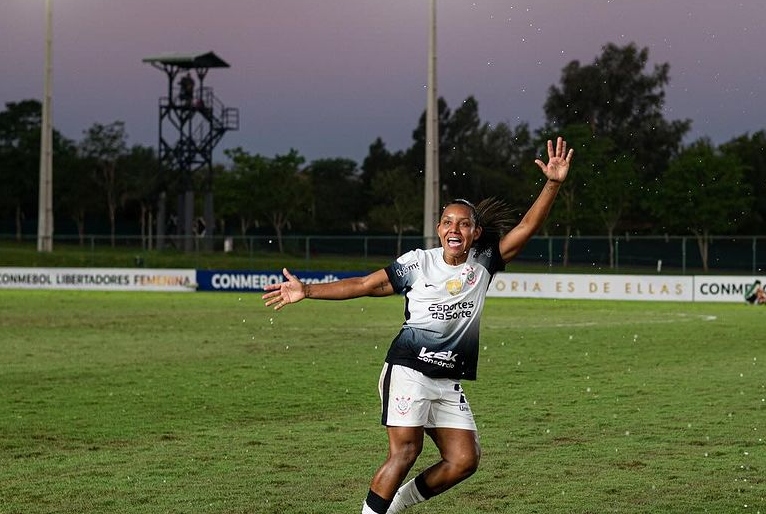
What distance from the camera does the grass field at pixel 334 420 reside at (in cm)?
942

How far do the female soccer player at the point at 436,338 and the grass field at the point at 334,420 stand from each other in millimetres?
1313

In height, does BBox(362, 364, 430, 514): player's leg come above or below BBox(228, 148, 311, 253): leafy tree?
below

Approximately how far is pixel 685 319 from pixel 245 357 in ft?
49.3

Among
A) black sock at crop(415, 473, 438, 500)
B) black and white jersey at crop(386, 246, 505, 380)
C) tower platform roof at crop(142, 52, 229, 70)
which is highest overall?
tower platform roof at crop(142, 52, 229, 70)

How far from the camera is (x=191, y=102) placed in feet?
255

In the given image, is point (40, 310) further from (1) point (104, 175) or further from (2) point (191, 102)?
(1) point (104, 175)

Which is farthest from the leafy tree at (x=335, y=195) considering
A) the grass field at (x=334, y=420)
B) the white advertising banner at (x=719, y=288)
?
the grass field at (x=334, y=420)

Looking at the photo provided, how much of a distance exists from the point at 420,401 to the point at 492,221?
1.29 meters

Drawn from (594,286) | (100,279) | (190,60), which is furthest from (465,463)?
(190,60)

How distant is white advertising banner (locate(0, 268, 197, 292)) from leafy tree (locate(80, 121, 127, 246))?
206ft

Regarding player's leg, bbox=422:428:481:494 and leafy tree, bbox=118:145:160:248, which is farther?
leafy tree, bbox=118:145:160:248

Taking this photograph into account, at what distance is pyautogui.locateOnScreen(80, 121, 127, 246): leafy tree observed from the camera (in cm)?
11350

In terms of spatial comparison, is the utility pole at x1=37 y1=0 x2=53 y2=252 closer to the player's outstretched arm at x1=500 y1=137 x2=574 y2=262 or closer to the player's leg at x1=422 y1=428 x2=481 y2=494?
the player's outstretched arm at x1=500 y1=137 x2=574 y2=262

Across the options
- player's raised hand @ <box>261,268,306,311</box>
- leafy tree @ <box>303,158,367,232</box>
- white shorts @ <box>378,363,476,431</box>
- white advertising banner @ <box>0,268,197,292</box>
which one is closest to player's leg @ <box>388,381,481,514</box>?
white shorts @ <box>378,363,476,431</box>
